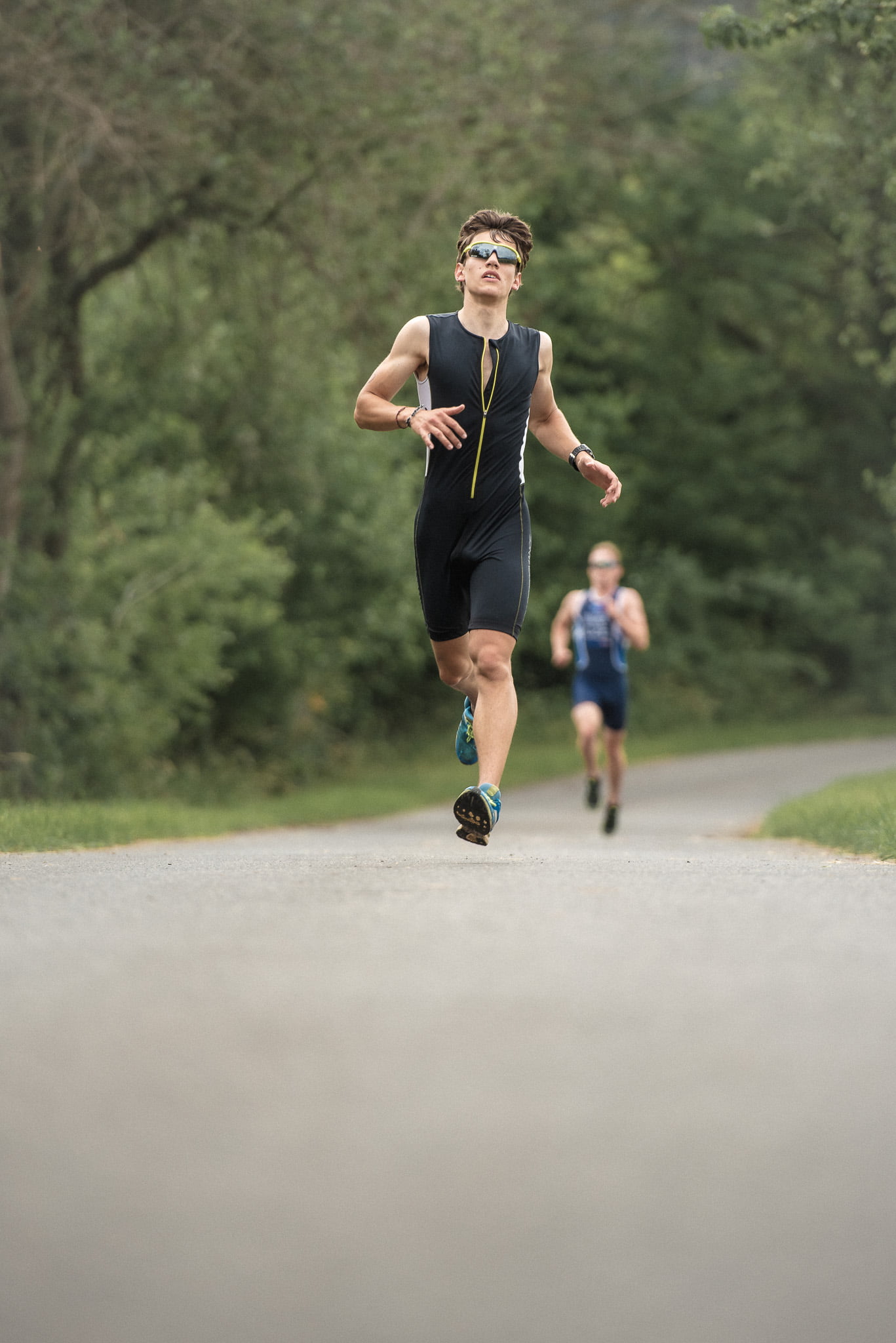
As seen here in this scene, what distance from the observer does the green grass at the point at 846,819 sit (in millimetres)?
8414

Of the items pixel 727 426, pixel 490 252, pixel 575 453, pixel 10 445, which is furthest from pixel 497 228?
pixel 727 426

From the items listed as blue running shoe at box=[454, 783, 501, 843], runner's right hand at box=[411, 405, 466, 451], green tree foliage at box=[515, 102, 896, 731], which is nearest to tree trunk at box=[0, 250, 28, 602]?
runner's right hand at box=[411, 405, 466, 451]

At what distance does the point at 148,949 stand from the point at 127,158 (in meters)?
10.00

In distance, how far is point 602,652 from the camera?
569 inches

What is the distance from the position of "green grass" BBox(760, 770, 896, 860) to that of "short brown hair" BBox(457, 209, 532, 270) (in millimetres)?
3193

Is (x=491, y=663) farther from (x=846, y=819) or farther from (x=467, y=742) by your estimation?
(x=846, y=819)

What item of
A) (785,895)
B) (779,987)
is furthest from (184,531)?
(779,987)

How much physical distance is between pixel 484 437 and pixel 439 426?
492 millimetres

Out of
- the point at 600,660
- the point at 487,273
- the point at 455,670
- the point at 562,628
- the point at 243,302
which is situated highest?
the point at 243,302

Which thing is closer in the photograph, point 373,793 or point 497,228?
point 497,228

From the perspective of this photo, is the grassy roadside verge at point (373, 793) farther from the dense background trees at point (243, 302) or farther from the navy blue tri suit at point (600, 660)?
the navy blue tri suit at point (600, 660)

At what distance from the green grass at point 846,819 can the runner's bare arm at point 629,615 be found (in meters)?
1.92

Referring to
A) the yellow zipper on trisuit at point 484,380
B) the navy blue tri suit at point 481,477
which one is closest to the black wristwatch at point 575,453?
the navy blue tri suit at point 481,477

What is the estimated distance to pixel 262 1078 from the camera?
11.2ft
